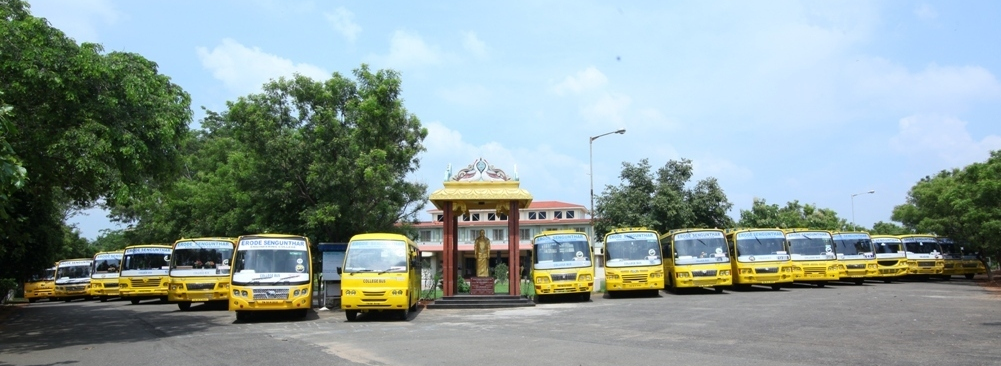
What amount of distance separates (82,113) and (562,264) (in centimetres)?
1400

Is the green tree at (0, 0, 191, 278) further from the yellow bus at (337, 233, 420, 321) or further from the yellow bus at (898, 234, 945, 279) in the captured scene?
the yellow bus at (898, 234, 945, 279)

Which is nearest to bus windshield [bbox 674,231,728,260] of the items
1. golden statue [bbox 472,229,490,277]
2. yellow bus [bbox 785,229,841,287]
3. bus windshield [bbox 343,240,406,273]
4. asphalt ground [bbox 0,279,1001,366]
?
yellow bus [bbox 785,229,841,287]

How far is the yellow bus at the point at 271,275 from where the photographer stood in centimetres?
1792

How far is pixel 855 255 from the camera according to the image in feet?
90.0

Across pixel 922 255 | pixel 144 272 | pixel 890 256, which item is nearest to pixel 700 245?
pixel 890 256

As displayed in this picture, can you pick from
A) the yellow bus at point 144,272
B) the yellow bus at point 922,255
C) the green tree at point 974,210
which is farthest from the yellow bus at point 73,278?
the green tree at point 974,210

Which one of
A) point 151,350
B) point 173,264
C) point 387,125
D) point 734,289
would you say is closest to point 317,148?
point 387,125

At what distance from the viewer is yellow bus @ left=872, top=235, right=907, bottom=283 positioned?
2973 cm

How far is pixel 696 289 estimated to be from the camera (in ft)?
90.8

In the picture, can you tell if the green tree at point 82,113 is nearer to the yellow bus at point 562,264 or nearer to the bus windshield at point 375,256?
the bus windshield at point 375,256

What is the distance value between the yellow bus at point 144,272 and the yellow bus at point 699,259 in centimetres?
1880

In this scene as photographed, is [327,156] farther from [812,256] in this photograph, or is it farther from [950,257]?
[950,257]

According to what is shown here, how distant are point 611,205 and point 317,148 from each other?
16450mm

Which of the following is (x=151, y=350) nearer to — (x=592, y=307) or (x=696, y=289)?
(x=592, y=307)
